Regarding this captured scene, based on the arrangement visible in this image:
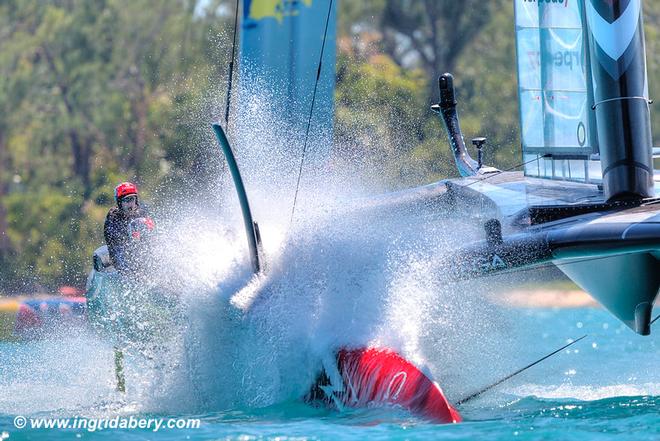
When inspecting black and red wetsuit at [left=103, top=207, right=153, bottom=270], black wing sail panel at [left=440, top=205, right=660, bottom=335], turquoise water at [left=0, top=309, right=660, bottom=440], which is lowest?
turquoise water at [left=0, top=309, right=660, bottom=440]

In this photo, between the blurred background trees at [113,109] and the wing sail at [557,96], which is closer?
the wing sail at [557,96]

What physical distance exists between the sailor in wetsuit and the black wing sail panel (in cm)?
181

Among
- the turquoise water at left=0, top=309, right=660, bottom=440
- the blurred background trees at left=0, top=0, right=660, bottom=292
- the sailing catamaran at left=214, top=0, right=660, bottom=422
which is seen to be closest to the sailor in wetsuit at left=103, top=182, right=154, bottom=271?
the turquoise water at left=0, top=309, right=660, bottom=440

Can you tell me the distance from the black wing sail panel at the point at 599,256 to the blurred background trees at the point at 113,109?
364 inches

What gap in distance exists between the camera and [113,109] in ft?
59.1

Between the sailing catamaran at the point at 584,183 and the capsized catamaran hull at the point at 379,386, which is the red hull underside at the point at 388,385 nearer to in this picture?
the capsized catamaran hull at the point at 379,386

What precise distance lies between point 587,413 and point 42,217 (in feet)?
43.0

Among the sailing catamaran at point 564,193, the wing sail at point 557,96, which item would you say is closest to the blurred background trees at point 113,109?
the wing sail at point 557,96

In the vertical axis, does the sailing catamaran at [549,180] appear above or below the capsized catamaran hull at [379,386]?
above

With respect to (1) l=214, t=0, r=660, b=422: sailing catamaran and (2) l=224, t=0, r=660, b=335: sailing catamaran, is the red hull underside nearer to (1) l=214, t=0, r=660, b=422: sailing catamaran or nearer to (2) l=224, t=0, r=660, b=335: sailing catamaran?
(1) l=214, t=0, r=660, b=422: sailing catamaran

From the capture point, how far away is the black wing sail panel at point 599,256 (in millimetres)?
6105

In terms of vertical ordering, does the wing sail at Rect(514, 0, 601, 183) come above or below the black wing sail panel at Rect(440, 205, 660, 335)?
above

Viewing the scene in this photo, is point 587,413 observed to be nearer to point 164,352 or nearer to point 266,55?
point 164,352

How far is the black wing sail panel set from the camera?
6.11m
